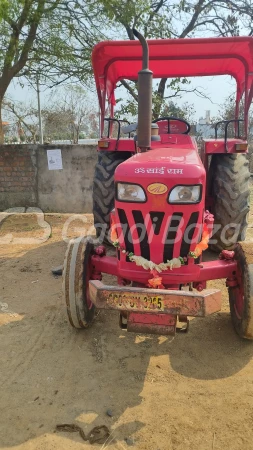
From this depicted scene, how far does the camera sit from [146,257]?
9.17 feet

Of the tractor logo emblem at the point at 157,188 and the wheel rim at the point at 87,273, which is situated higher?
the tractor logo emblem at the point at 157,188

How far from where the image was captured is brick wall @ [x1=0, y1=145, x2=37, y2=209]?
8.01 meters

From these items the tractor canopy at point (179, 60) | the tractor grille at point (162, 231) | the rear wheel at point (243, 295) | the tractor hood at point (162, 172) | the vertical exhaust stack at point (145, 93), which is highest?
the tractor canopy at point (179, 60)

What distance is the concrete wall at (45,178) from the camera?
8.05 meters

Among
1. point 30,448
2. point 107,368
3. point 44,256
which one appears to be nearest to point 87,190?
point 44,256

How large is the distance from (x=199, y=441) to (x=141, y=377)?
0.65 meters

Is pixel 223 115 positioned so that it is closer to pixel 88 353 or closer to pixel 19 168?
pixel 19 168

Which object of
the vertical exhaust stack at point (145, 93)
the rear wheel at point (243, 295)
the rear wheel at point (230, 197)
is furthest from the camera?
the rear wheel at point (230, 197)

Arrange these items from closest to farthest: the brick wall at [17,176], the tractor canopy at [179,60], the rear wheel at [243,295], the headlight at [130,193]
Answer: the headlight at [130,193] → the rear wheel at [243,295] → the tractor canopy at [179,60] → the brick wall at [17,176]

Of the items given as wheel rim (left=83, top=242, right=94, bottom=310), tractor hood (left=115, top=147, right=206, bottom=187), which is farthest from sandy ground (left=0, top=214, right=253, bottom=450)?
tractor hood (left=115, top=147, right=206, bottom=187)

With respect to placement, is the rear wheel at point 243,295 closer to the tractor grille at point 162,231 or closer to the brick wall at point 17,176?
the tractor grille at point 162,231

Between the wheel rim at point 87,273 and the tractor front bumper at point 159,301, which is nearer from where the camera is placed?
the tractor front bumper at point 159,301

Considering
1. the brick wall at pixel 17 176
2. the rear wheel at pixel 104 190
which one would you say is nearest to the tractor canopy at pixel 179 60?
the rear wheel at pixel 104 190

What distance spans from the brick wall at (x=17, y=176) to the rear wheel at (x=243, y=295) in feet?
19.0
